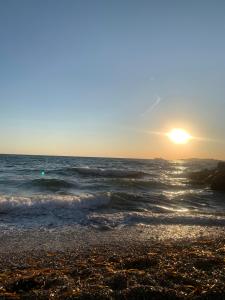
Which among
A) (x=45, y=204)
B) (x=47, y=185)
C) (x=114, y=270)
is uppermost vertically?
(x=114, y=270)

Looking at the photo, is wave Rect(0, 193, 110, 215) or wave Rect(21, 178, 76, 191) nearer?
wave Rect(0, 193, 110, 215)

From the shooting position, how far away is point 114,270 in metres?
5.74

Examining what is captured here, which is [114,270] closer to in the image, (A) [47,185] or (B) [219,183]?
(A) [47,185]

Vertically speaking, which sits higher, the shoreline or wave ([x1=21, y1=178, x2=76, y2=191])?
the shoreline

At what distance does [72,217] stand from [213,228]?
4.99 metres

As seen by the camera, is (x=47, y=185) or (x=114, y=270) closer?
(x=114, y=270)

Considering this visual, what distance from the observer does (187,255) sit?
6629mm

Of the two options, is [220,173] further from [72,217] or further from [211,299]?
[211,299]

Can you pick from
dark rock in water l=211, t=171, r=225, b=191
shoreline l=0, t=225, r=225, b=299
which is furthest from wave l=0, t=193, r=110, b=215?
dark rock in water l=211, t=171, r=225, b=191

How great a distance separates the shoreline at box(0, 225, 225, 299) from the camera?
4469 mm

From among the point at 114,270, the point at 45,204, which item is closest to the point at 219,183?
the point at 45,204

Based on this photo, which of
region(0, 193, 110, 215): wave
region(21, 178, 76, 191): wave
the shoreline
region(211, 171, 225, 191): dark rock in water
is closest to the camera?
the shoreline

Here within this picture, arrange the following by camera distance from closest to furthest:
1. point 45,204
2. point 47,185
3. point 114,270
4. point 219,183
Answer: point 114,270 < point 45,204 < point 47,185 < point 219,183

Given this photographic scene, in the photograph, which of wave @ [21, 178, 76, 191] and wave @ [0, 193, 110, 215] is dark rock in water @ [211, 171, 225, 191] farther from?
wave @ [0, 193, 110, 215]
